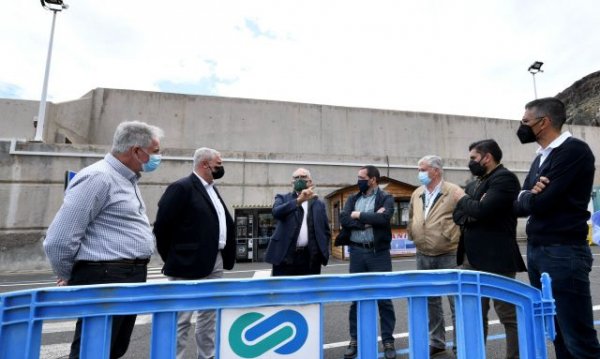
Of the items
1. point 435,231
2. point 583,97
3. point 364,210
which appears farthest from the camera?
point 583,97

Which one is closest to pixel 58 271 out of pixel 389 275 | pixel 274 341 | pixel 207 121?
pixel 274 341

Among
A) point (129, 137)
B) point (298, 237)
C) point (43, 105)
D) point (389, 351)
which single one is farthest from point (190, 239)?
point (43, 105)

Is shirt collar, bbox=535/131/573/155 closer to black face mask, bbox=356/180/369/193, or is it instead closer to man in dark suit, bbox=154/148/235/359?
black face mask, bbox=356/180/369/193

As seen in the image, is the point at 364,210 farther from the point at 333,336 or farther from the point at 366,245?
the point at 333,336

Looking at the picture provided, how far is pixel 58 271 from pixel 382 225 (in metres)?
2.78

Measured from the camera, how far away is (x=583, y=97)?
35906mm

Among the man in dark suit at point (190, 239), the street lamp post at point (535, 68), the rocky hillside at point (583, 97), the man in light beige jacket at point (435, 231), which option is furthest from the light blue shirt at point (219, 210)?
the rocky hillside at point (583, 97)

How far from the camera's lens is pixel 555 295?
7.03 feet

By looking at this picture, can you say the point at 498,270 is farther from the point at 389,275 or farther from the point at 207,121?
the point at 207,121

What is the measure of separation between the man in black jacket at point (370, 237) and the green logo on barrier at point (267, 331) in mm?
1932

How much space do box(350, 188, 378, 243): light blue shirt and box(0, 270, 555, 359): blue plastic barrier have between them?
180 cm

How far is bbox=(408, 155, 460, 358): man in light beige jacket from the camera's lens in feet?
11.0

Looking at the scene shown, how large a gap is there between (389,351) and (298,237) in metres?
1.43

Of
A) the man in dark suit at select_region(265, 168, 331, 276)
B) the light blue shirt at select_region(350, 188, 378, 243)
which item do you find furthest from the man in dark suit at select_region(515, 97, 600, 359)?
the man in dark suit at select_region(265, 168, 331, 276)
